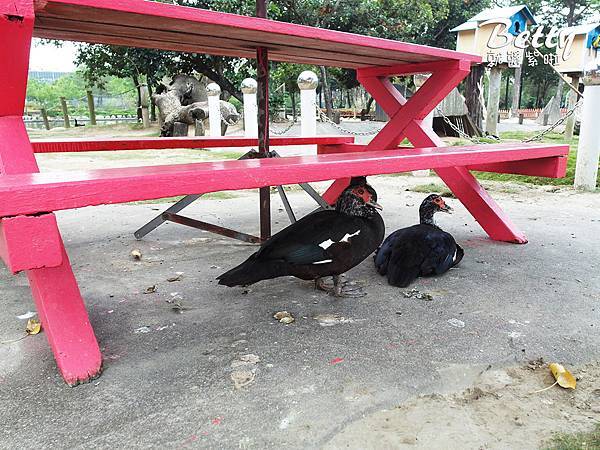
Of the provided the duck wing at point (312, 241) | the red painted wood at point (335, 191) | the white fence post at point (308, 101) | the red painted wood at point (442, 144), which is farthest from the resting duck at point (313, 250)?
the white fence post at point (308, 101)

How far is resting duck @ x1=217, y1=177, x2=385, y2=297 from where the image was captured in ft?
7.72

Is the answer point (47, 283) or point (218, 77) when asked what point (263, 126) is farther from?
point (218, 77)

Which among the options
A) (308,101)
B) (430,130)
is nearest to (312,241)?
(430,130)

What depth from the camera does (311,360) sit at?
195cm

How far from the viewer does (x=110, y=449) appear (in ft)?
4.69

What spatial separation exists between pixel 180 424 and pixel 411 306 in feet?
4.40

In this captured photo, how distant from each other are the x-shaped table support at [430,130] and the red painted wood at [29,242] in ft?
8.72

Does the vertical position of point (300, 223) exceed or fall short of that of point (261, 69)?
it falls short

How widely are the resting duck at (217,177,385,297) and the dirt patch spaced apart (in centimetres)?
85

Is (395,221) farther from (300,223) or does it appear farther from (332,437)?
(332,437)

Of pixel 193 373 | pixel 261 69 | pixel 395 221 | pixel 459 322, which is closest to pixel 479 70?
pixel 395 221

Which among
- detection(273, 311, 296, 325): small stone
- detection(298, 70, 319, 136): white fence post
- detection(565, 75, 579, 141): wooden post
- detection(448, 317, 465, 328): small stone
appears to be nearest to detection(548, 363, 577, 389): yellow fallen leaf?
detection(448, 317, 465, 328): small stone

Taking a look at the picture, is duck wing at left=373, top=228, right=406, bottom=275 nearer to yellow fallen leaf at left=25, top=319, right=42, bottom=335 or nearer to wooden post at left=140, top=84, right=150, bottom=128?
yellow fallen leaf at left=25, top=319, right=42, bottom=335

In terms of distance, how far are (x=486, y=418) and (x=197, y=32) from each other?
1.99 m
